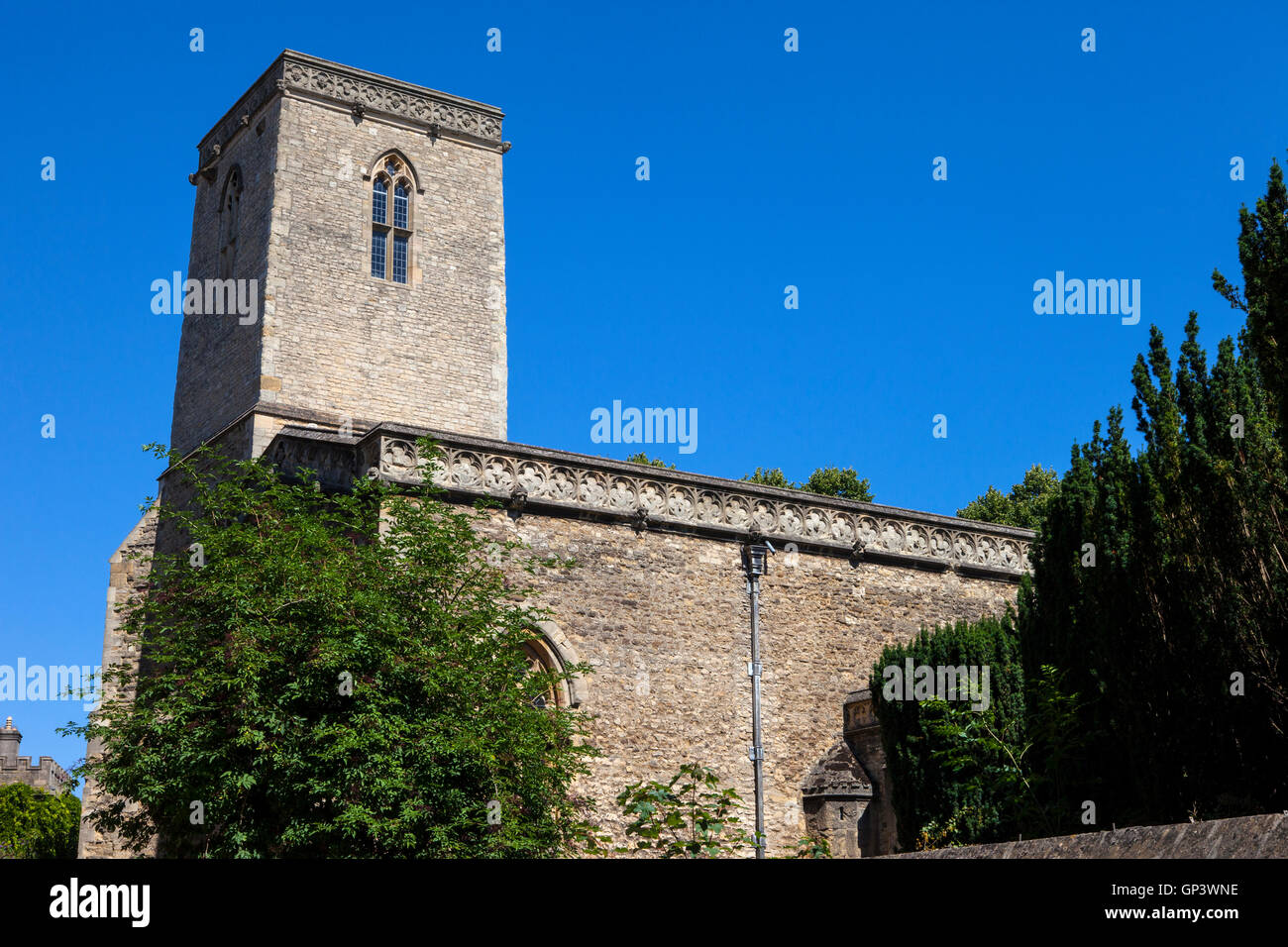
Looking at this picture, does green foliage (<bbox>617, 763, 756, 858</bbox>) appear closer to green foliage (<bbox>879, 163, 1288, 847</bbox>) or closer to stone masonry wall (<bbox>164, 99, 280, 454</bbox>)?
green foliage (<bbox>879, 163, 1288, 847</bbox>)

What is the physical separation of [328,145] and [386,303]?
3363 mm

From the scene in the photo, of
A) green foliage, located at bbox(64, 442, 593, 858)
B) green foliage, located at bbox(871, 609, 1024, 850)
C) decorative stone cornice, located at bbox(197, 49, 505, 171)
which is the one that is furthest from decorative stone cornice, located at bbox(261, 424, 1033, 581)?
decorative stone cornice, located at bbox(197, 49, 505, 171)

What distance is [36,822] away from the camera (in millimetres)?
40688

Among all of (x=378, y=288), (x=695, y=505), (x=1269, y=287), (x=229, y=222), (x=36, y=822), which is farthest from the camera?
(x=36, y=822)

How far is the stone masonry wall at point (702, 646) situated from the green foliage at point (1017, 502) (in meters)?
20.8

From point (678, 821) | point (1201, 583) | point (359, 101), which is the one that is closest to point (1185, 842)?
point (1201, 583)

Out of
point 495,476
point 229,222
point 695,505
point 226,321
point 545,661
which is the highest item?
point 229,222

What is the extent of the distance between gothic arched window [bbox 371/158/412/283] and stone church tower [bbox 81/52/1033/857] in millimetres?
46

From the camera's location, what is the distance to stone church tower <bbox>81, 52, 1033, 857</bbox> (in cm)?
1856

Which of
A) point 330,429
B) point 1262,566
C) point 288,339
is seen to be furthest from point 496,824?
point 288,339

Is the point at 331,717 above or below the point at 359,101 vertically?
below

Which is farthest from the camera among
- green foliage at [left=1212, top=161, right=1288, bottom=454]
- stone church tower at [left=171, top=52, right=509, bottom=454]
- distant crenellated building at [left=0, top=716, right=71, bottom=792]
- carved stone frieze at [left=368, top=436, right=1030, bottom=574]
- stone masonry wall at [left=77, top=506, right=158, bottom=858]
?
distant crenellated building at [left=0, top=716, right=71, bottom=792]

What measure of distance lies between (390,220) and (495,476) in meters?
10.5

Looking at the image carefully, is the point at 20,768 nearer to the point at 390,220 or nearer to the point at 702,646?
the point at 390,220
